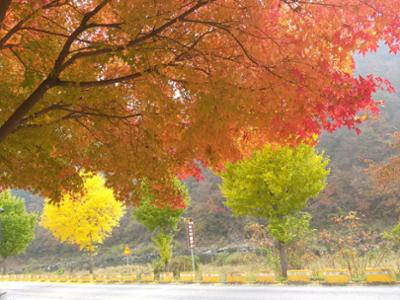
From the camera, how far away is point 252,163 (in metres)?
16.6

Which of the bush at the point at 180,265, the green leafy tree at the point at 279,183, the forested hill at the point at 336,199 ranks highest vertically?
the forested hill at the point at 336,199

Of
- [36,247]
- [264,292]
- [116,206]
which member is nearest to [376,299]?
[264,292]

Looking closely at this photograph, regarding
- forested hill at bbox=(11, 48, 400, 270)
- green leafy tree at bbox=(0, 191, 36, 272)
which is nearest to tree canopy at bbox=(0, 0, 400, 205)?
forested hill at bbox=(11, 48, 400, 270)

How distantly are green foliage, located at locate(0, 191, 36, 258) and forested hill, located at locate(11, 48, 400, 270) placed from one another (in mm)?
14686

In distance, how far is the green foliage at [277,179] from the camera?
1642cm

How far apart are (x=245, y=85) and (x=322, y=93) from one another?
755mm

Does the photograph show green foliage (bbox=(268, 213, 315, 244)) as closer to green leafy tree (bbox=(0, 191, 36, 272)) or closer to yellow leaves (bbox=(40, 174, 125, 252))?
yellow leaves (bbox=(40, 174, 125, 252))

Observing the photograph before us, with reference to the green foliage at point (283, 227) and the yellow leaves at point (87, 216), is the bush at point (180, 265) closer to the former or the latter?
the yellow leaves at point (87, 216)

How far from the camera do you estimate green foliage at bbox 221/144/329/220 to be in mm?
16422

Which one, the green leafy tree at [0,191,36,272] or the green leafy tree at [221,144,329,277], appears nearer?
the green leafy tree at [221,144,329,277]

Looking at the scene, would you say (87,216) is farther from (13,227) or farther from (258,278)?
(258,278)

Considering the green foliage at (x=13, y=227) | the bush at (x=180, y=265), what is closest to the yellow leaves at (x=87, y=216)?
the green foliage at (x=13, y=227)

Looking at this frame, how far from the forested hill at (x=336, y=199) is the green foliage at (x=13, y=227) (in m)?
14.7

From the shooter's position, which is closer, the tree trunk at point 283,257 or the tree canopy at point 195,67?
the tree canopy at point 195,67
